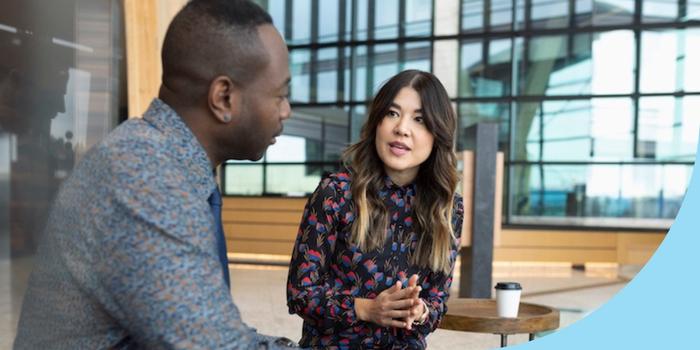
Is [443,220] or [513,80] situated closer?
[443,220]

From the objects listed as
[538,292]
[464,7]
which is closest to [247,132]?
[538,292]

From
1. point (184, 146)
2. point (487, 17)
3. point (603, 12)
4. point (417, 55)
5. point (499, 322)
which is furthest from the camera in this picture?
point (417, 55)

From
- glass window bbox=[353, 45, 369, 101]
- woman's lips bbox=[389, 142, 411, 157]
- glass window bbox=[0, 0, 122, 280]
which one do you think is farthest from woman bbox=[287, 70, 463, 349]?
glass window bbox=[353, 45, 369, 101]

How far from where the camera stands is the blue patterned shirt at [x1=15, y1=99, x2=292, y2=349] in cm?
67

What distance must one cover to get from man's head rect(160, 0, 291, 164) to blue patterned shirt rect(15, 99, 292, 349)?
2.2 inches

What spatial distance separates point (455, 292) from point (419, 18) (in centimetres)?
526

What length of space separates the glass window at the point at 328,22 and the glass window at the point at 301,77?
384 mm

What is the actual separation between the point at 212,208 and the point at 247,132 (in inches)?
4.1

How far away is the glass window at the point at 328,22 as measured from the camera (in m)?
11.5

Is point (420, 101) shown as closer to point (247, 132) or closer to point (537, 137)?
point (247, 132)

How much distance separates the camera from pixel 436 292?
1.69m

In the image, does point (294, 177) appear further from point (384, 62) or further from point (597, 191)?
point (597, 191)

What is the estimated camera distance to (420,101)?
1711 millimetres

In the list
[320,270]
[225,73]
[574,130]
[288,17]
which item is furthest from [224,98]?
[288,17]
